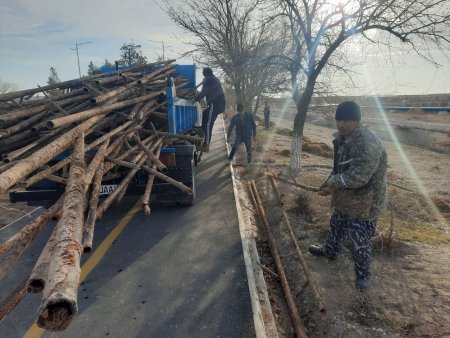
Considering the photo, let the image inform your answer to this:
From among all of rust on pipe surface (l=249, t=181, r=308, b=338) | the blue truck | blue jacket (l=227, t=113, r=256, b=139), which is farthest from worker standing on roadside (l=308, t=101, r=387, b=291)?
blue jacket (l=227, t=113, r=256, b=139)

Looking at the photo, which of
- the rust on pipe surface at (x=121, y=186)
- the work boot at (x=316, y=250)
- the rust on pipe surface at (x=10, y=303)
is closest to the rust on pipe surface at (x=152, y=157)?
the rust on pipe surface at (x=121, y=186)

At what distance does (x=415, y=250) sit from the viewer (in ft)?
15.6

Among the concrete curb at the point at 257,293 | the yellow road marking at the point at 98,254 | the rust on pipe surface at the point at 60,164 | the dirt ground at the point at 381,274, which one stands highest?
the rust on pipe surface at the point at 60,164

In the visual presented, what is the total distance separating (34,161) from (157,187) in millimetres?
3314

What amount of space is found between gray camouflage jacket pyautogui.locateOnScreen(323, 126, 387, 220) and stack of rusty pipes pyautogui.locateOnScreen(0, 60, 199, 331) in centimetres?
220

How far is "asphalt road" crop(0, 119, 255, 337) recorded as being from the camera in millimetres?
3246

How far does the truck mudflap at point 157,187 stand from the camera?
17.9ft

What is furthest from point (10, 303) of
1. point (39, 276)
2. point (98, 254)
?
point (98, 254)

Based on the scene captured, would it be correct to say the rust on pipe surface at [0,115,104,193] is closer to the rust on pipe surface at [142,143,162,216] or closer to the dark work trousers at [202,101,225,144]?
the rust on pipe surface at [142,143,162,216]

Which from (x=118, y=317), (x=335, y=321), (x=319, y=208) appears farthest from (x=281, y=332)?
(x=319, y=208)

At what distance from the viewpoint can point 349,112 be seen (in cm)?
387

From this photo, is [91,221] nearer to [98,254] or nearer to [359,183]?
[98,254]

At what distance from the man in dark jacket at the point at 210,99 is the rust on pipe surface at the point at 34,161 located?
17.9 ft

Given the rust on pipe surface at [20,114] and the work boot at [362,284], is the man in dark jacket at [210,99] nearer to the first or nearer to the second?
the rust on pipe surface at [20,114]
